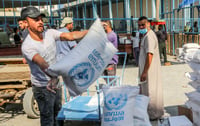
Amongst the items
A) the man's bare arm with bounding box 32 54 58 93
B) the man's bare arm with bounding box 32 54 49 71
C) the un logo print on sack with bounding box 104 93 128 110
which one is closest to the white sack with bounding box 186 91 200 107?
the un logo print on sack with bounding box 104 93 128 110

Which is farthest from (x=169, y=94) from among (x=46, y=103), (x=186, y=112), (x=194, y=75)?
(x=46, y=103)

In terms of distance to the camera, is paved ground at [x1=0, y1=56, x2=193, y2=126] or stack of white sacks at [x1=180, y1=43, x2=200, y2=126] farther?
paved ground at [x1=0, y1=56, x2=193, y2=126]

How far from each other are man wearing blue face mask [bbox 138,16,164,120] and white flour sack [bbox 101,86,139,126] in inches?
42.4

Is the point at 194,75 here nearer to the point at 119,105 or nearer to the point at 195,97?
the point at 195,97

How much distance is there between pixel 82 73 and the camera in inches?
75.1

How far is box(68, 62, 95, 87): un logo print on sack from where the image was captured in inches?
74.2

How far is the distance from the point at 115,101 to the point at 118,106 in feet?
0.19

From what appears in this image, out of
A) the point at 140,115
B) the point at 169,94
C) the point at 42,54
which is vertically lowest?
the point at 169,94

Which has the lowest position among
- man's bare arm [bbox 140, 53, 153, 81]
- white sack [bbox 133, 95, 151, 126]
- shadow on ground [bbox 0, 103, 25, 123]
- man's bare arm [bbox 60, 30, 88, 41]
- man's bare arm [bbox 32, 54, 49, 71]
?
shadow on ground [bbox 0, 103, 25, 123]

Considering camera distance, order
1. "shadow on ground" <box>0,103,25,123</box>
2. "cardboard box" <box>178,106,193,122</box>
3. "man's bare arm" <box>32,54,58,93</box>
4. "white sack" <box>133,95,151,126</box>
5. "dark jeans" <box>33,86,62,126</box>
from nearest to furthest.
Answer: "man's bare arm" <box>32,54,58,93</box> → "dark jeans" <box>33,86,62,126</box> → "white sack" <box>133,95,151,126</box> → "cardboard box" <box>178,106,193,122</box> → "shadow on ground" <box>0,103,25,123</box>

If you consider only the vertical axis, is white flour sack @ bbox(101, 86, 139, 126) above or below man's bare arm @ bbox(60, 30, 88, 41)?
below

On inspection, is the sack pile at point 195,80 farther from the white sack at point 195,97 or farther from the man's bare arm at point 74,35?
the man's bare arm at point 74,35

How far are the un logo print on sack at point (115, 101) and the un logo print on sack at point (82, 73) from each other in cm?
54

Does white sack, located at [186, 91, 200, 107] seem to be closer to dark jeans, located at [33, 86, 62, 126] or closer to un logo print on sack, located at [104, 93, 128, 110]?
un logo print on sack, located at [104, 93, 128, 110]
